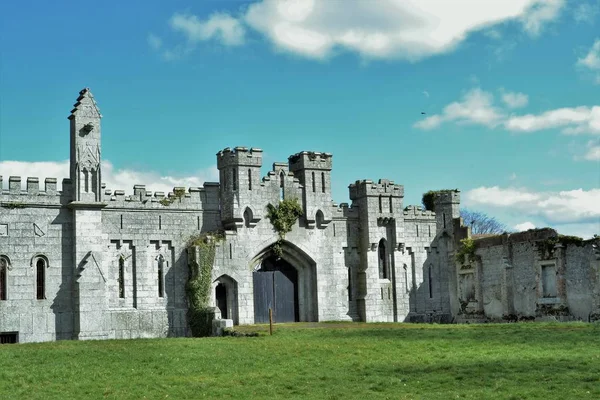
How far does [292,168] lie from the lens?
40.2m

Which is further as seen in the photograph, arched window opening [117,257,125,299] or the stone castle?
arched window opening [117,257,125,299]

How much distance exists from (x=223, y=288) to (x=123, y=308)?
4628mm

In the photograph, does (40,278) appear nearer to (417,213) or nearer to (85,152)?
(85,152)

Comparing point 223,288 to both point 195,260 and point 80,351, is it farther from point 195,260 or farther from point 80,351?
point 80,351

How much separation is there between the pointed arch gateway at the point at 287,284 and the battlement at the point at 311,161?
371 cm

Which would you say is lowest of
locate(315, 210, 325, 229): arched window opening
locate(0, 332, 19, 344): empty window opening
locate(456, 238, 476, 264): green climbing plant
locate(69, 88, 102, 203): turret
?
locate(0, 332, 19, 344): empty window opening

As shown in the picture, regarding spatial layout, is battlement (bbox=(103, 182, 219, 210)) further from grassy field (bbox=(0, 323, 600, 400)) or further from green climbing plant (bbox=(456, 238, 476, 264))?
green climbing plant (bbox=(456, 238, 476, 264))

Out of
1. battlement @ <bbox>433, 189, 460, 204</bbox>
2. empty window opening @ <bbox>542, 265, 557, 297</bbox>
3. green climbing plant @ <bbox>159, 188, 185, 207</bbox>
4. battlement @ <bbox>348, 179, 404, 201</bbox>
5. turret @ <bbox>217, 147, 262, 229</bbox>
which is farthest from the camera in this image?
battlement @ <bbox>433, 189, 460, 204</bbox>

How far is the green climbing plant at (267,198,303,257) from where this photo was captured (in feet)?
125

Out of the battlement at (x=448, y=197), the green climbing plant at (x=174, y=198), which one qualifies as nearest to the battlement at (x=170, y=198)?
the green climbing plant at (x=174, y=198)

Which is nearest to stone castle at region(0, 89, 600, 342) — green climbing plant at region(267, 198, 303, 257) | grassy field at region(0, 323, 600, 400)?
green climbing plant at region(267, 198, 303, 257)

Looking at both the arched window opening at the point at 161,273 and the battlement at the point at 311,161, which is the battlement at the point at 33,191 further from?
the battlement at the point at 311,161

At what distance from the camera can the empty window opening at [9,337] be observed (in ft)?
108

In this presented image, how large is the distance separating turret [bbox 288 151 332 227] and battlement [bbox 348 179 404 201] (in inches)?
77.2
